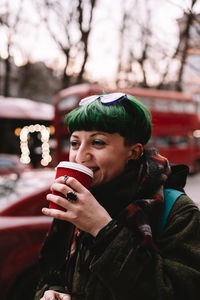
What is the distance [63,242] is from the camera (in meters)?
1.55

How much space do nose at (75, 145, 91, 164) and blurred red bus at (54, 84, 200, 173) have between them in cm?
1099

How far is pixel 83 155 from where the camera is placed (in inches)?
49.4

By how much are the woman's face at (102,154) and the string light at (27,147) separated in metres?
16.4

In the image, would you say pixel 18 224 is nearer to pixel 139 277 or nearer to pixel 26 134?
pixel 139 277

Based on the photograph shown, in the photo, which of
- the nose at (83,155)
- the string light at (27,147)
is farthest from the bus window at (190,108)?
the nose at (83,155)

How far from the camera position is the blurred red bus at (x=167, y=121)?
44.0 feet

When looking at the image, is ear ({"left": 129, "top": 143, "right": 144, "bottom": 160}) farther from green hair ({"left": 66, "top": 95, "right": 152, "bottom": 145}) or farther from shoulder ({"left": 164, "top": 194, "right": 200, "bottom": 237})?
shoulder ({"left": 164, "top": 194, "right": 200, "bottom": 237})

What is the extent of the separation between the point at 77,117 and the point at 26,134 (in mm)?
16818

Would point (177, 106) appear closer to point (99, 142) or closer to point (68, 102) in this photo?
point (68, 102)

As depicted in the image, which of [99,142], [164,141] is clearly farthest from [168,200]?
[164,141]

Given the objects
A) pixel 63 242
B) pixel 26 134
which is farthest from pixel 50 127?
pixel 63 242

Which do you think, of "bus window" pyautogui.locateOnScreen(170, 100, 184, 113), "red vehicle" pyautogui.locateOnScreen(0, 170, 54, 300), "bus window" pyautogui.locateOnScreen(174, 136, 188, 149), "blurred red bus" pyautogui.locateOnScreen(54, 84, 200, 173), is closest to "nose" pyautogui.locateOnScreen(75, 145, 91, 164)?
"red vehicle" pyautogui.locateOnScreen(0, 170, 54, 300)

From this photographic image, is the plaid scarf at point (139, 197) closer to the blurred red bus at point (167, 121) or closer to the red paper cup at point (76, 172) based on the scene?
the red paper cup at point (76, 172)

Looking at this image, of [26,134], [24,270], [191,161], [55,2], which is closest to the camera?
[24,270]
